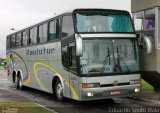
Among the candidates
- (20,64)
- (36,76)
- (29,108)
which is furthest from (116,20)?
(20,64)

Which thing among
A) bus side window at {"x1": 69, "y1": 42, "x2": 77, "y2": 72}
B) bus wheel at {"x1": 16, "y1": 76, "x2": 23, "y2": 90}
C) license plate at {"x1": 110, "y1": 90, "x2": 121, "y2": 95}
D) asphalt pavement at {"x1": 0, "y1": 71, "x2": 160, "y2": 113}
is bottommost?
asphalt pavement at {"x1": 0, "y1": 71, "x2": 160, "y2": 113}

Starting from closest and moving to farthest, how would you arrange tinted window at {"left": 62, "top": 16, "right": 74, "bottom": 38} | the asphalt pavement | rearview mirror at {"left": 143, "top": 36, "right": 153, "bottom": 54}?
1. the asphalt pavement
2. tinted window at {"left": 62, "top": 16, "right": 74, "bottom": 38}
3. rearview mirror at {"left": 143, "top": 36, "right": 153, "bottom": 54}

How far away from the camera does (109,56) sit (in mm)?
12961

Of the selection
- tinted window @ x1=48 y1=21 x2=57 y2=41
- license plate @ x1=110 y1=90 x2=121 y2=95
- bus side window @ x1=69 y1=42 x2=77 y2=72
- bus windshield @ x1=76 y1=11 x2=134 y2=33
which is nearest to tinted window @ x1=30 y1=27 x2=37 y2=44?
tinted window @ x1=48 y1=21 x2=57 y2=41

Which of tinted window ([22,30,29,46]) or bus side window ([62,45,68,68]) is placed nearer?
bus side window ([62,45,68,68])

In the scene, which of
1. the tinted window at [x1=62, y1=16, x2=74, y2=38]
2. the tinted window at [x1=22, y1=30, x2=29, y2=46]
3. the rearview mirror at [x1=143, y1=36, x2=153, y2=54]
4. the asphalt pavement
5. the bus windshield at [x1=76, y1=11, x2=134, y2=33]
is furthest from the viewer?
the tinted window at [x1=22, y1=30, x2=29, y2=46]

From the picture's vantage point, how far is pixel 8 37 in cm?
2416

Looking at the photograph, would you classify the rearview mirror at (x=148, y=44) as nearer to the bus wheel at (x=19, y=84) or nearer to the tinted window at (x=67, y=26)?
the tinted window at (x=67, y=26)

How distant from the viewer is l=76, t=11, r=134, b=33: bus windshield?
13109 mm

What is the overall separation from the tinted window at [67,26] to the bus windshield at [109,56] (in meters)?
1.00

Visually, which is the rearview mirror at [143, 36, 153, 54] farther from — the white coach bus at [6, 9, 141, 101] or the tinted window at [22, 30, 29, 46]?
the tinted window at [22, 30, 29, 46]

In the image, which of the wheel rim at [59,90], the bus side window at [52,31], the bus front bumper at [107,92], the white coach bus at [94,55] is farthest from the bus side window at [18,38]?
the bus front bumper at [107,92]

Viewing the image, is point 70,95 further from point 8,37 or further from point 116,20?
point 8,37

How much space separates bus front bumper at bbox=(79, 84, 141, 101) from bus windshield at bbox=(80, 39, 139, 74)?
599 mm
